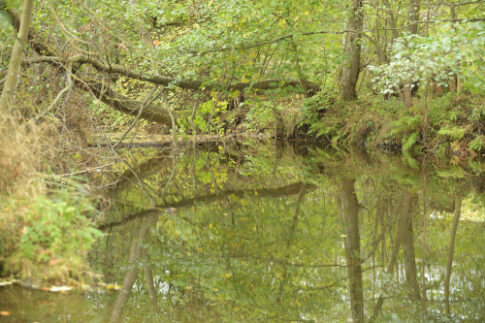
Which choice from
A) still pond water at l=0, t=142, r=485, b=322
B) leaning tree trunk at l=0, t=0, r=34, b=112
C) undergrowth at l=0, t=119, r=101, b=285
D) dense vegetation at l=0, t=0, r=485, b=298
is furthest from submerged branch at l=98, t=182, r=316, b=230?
undergrowth at l=0, t=119, r=101, b=285

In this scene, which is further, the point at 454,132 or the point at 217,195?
the point at 454,132

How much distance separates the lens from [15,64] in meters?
5.96

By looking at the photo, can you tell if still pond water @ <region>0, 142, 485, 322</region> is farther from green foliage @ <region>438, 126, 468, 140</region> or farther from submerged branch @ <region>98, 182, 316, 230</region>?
green foliage @ <region>438, 126, 468, 140</region>

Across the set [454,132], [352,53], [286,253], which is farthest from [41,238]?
[352,53]

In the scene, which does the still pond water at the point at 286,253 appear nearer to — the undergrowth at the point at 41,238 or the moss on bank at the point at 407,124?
the undergrowth at the point at 41,238

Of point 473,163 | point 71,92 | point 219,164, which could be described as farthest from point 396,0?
point 71,92

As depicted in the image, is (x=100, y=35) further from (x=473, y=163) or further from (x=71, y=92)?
(x=473, y=163)

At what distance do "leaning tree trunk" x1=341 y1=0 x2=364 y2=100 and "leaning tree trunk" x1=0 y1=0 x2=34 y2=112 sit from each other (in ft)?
34.6

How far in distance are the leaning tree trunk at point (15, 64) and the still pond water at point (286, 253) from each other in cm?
181

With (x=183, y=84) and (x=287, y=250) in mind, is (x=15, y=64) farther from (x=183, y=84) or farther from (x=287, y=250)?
(x=183, y=84)

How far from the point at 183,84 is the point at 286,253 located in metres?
8.45

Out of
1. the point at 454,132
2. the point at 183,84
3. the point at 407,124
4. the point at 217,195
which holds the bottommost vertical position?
the point at 217,195

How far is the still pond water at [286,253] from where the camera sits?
12.8ft

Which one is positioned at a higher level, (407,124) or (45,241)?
(407,124)
